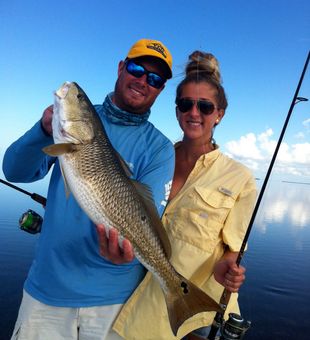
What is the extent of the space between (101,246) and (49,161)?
4.14ft

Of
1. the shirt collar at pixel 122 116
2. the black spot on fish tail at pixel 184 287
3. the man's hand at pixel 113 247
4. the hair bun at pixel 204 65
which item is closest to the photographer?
the man's hand at pixel 113 247

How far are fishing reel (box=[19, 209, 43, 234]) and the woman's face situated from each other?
2.65 meters

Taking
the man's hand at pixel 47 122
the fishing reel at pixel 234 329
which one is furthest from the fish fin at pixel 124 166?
the fishing reel at pixel 234 329

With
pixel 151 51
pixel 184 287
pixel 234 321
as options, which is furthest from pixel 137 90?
pixel 234 321

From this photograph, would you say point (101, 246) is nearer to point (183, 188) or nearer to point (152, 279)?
point (152, 279)

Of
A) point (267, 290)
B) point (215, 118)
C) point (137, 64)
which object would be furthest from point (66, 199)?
point (267, 290)

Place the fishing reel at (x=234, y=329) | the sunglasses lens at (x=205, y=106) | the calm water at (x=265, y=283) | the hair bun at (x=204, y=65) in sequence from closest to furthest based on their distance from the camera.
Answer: the fishing reel at (x=234, y=329), the sunglasses lens at (x=205, y=106), the hair bun at (x=204, y=65), the calm water at (x=265, y=283)

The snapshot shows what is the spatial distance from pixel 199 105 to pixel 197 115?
0.47 ft

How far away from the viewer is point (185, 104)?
Answer: 404 cm

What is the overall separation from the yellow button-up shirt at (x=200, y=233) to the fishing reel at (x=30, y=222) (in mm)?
2093

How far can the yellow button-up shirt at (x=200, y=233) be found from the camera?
331cm

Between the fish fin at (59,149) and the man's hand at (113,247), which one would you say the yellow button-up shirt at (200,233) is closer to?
the man's hand at (113,247)

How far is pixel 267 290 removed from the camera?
10.0 metres

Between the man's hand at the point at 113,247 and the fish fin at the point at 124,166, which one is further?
the fish fin at the point at 124,166
